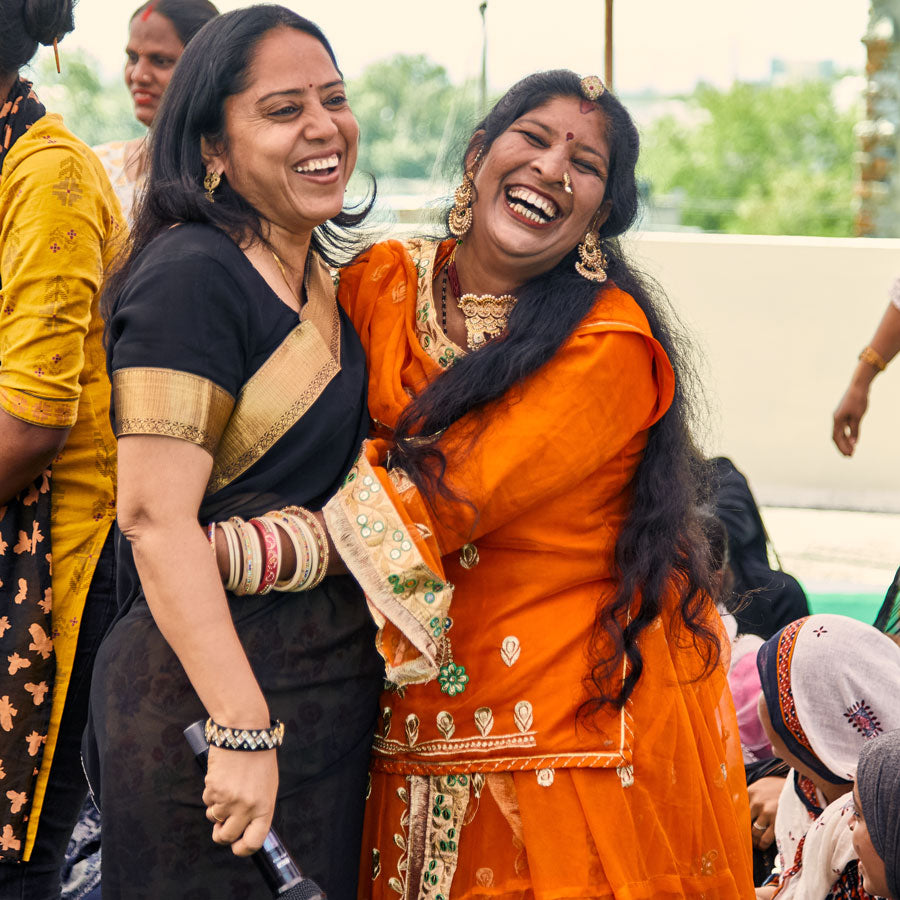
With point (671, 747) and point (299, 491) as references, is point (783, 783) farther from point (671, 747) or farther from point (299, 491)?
point (299, 491)

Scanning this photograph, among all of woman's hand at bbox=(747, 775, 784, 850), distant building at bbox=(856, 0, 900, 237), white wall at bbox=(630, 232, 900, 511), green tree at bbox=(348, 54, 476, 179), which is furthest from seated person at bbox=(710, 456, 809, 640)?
green tree at bbox=(348, 54, 476, 179)

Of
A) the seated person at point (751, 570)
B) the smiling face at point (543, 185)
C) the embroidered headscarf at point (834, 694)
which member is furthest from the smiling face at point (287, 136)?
the seated person at point (751, 570)

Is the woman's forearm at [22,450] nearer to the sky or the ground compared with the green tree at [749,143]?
nearer to the sky

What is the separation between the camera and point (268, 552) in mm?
1656

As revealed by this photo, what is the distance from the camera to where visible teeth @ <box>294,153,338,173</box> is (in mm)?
1759

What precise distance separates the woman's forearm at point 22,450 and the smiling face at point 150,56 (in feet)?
6.09

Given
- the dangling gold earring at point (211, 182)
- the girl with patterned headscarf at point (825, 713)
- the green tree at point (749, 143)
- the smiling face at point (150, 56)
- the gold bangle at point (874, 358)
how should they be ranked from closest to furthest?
the dangling gold earring at point (211, 182)
the girl with patterned headscarf at point (825, 713)
the smiling face at point (150, 56)
the gold bangle at point (874, 358)
the green tree at point (749, 143)

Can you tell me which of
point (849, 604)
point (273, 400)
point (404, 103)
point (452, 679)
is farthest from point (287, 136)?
point (404, 103)

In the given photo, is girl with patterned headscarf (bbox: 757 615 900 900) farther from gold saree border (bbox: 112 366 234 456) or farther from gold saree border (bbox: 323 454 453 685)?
gold saree border (bbox: 112 366 234 456)

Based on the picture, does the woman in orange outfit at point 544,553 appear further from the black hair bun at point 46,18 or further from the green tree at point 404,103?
the green tree at point 404,103

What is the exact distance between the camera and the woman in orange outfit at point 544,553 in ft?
5.91

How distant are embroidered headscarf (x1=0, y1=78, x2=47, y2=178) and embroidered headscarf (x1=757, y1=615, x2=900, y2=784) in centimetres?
178

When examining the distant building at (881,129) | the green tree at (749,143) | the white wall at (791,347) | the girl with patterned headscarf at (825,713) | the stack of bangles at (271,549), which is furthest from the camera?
the green tree at (749,143)

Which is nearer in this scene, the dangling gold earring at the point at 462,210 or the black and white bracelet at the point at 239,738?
the black and white bracelet at the point at 239,738
